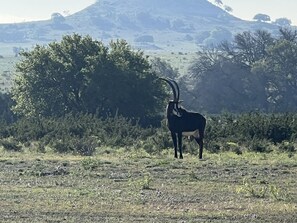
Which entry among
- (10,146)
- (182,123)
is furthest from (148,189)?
(10,146)

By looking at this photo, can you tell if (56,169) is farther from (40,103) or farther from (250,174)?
(40,103)

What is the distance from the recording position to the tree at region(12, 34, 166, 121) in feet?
172

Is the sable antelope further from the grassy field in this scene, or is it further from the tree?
the tree

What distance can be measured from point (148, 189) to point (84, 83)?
109ft

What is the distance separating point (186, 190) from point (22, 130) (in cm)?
1851

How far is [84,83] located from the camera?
52.9 metres

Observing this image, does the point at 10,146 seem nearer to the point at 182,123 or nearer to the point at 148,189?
the point at 182,123

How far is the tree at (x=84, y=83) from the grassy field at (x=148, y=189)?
2353 cm

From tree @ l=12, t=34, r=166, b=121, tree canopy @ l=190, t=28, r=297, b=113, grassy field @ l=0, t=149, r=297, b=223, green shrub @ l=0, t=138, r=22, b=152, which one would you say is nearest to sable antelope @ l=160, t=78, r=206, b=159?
grassy field @ l=0, t=149, r=297, b=223

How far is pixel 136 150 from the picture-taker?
32.2m

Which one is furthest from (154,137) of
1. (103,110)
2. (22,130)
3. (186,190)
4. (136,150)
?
(103,110)

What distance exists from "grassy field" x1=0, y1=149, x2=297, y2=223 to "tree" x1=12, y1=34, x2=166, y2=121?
23.5 m

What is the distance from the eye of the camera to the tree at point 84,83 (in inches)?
2060

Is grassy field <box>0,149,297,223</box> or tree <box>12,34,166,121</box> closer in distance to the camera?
grassy field <box>0,149,297,223</box>
